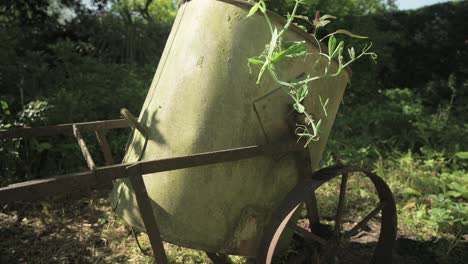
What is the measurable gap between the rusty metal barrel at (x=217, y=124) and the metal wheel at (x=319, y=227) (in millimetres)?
133

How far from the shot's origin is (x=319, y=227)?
2.23 metres

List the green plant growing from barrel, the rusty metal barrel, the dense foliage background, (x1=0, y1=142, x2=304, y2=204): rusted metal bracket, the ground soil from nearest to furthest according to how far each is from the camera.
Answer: (x1=0, y1=142, x2=304, y2=204): rusted metal bracket
the green plant growing from barrel
the rusty metal barrel
the ground soil
the dense foliage background

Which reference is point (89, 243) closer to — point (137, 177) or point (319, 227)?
point (137, 177)

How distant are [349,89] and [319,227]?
16.2ft

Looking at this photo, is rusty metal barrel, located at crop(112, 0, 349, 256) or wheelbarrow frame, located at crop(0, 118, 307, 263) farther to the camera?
rusty metal barrel, located at crop(112, 0, 349, 256)

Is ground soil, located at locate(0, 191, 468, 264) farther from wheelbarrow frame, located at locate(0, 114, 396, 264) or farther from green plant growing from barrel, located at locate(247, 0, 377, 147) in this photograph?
green plant growing from barrel, located at locate(247, 0, 377, 147)

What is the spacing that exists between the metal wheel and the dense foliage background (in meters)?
0.80

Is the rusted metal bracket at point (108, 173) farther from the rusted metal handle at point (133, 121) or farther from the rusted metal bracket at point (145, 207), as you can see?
the rusted metal handle at point (133, 121)

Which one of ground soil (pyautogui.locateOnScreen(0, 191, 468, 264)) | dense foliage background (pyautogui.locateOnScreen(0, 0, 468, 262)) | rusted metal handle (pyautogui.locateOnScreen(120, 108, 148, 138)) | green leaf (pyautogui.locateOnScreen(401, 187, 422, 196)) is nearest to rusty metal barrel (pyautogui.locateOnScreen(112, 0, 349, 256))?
rusted metal handle (pyautogui.locateOnScreen(120, 108, 148, 138))

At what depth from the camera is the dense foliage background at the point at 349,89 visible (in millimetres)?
3496

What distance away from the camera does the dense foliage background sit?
350cm

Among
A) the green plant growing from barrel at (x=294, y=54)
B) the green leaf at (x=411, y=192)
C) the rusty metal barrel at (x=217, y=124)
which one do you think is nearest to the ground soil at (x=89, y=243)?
the green leaf at (x=411, y=192)

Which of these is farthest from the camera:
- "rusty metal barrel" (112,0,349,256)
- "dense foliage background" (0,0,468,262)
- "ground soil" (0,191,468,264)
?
"dense foliage background" (0,0,468,262)

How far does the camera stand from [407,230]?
3051mm
